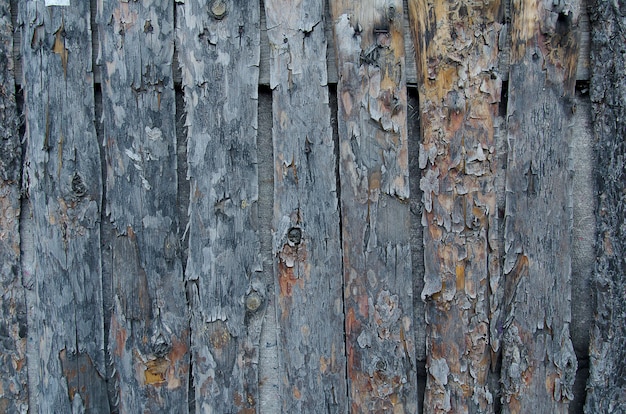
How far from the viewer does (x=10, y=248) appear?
1558mm

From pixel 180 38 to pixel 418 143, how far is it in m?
0.83

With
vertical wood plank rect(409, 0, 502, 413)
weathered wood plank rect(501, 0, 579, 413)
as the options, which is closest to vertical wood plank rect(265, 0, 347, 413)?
vertical wood plank rect(409, 0, 502, 413)

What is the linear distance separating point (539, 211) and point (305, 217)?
745 millimetres

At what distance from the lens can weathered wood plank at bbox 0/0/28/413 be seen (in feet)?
5.04

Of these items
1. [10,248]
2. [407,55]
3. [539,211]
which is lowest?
[10,248]

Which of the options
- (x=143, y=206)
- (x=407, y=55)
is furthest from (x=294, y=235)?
(x=407, y=55)

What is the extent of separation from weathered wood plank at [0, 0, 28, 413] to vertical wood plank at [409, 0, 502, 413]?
4.32 ft

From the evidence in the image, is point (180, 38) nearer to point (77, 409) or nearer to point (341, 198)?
point (341, 198)

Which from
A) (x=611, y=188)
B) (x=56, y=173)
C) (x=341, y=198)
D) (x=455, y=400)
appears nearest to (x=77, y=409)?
(x=56, y=173)

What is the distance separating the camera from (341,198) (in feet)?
4.96

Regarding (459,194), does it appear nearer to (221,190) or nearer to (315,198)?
(315,198)

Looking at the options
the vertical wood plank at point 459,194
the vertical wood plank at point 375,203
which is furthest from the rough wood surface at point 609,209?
the vertical wood plank at point 375,203

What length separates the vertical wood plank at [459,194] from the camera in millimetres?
1476

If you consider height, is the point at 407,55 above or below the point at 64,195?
above
